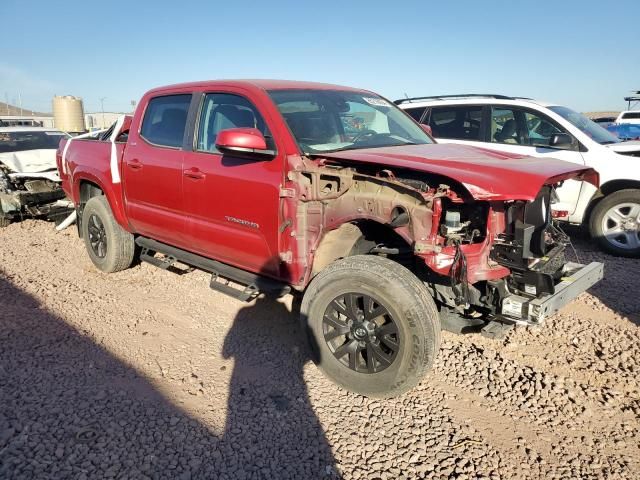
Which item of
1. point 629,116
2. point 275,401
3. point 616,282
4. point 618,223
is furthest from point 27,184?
point 629,116

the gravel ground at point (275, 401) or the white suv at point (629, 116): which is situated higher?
the white suv at point (629, 116)

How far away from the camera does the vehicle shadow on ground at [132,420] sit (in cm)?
250

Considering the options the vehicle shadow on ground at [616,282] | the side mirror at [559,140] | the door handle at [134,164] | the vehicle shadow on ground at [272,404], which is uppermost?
the side mirror at [559,140]

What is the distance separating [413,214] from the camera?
288 cm

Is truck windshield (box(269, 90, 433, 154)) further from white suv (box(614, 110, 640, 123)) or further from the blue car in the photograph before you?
white suv (box(614, 110, 640, 123))

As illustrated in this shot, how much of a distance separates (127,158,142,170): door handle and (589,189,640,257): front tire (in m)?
5.39

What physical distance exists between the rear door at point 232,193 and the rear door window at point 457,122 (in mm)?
4242

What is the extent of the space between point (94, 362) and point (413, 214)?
2.53 m

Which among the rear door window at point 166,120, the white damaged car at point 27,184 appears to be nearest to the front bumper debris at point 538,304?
the rear door window at point 166,120

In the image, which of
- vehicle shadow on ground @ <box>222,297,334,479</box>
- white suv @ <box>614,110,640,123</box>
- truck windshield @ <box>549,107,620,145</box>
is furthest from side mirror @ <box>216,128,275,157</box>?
white suv @ <box>614,110,640,123</box>

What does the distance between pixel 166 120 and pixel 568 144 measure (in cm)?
481

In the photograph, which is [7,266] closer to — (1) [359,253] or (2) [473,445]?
(1) [359,253]

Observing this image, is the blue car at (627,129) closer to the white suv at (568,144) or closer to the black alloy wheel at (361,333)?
the white suv at (568,144)

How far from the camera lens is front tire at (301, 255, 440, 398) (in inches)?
113
